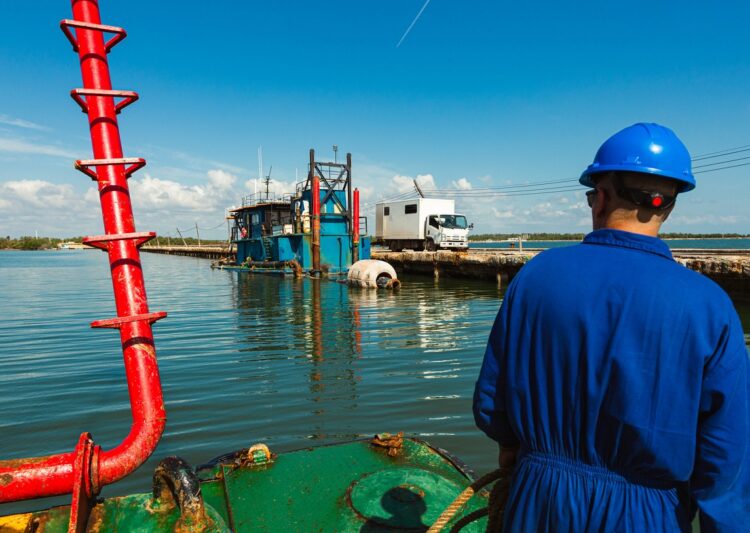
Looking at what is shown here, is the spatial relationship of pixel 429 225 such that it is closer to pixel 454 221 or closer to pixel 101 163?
pixel 454 221

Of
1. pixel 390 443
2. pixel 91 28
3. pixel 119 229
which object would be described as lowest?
pixel 390 443

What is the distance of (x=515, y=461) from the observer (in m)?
1.72

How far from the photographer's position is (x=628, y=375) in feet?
4.32

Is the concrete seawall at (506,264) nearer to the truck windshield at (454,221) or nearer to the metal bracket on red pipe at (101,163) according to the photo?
the truck windshield at (454,221)

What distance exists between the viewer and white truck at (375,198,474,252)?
3181 cm

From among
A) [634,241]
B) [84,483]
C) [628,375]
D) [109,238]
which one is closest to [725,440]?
[628,375]

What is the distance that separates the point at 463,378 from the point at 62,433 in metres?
5.62

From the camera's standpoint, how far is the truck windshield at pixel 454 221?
31922 millimetres

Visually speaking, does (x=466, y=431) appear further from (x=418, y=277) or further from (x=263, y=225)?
(x=263, y=225)

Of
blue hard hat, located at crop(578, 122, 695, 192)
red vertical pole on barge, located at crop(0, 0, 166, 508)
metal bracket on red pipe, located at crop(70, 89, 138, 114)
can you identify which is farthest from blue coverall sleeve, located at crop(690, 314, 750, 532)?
metal bracket on red pipe, located at crop(70, 89, 138, 114)

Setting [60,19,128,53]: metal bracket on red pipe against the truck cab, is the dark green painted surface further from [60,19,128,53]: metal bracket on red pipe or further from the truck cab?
the truck cab

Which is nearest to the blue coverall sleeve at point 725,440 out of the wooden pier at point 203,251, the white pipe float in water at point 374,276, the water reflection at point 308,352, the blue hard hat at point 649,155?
the blue hard hat at point 649,155

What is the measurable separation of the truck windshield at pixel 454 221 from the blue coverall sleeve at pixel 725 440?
3090 cm

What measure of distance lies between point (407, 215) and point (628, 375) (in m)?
33.1
